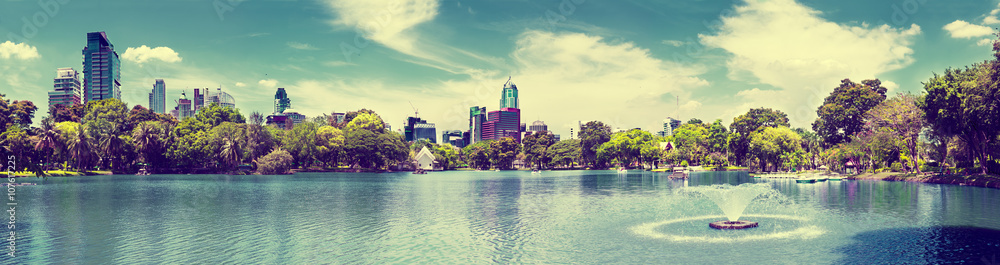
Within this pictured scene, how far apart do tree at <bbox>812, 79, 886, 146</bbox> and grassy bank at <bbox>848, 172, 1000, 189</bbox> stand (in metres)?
20.0

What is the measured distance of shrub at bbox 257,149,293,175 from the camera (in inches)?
4564

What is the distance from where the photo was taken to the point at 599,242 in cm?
2552

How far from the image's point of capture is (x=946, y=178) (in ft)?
217

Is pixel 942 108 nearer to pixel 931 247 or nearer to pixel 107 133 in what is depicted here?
pixel 931 247

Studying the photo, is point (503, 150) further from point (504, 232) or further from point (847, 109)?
point (504, 232)

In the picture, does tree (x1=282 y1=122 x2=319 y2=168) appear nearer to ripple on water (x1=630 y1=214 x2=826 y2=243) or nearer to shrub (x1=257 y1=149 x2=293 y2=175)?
shrub (x1=257 y1=149 x2=293 y2=175)

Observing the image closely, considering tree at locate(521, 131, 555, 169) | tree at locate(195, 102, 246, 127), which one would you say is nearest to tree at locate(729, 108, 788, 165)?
tree at locate(521, 131, 555, 169)

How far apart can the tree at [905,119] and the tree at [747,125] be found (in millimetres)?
57858

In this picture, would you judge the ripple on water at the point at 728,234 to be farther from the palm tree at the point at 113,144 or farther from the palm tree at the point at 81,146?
the palm tree at the point at 113,144

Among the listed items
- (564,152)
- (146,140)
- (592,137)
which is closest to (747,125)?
(592,137)

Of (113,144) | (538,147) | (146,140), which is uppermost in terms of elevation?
(146,140)

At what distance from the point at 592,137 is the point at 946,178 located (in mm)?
110537
